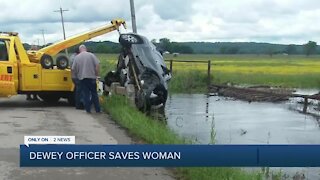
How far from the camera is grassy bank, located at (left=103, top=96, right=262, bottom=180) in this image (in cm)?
780

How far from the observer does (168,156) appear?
5016 mm

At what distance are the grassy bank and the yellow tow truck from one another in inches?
59.4

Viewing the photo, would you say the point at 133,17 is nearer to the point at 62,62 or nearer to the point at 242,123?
the point at 62,62

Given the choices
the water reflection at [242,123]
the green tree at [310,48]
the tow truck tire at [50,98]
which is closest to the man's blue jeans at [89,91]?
the water reflection at [242,123]

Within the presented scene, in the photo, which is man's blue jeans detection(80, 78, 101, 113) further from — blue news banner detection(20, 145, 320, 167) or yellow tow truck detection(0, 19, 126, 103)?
blue news banner detection(20, 145, 320, 167)

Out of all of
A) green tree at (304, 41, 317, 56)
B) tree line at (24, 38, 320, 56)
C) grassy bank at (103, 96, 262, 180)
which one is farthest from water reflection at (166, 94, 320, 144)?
green tree at (304, 41, 317, 56)

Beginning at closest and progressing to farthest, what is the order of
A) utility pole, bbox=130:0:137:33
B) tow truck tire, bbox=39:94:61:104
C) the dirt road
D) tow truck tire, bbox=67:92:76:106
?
the dirt road, tow truck tire, bbox=67:92:76:106, tow truck tire, bbox=39:94:61:104, utility pole, bbox=130:0:137:33

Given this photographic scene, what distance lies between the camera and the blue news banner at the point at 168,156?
5.01 m

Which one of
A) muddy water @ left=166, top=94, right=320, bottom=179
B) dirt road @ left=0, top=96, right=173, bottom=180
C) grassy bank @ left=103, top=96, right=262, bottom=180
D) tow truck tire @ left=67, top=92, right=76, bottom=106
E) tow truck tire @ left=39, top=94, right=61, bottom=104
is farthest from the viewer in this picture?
tow truck tire @ left=39, top=94, right=61, bottom=104

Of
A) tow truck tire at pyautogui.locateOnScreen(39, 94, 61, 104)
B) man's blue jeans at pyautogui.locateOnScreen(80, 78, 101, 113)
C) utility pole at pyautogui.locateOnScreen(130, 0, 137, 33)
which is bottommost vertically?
tow truck tire at pyautogui.locateOnScreen(39, 94, 61, 104)

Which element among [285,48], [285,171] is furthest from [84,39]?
[285,48]

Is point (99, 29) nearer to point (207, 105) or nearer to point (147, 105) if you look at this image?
point (147, 105)

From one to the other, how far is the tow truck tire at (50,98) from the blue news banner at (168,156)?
542 inches

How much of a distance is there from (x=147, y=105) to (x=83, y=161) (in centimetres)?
1244
